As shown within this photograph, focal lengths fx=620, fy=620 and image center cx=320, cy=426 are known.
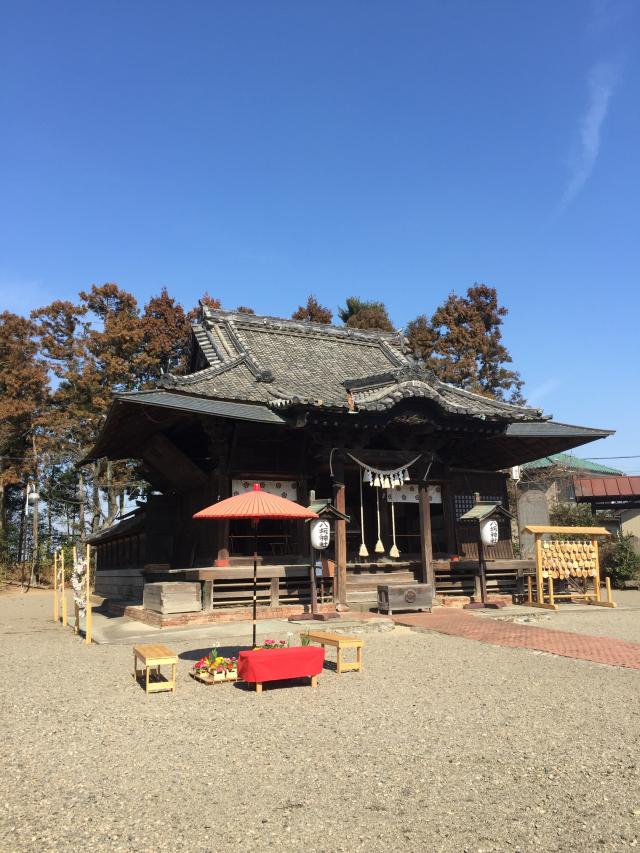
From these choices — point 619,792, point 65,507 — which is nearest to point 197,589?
point 619,792

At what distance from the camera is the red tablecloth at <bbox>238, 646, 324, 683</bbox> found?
713 cm

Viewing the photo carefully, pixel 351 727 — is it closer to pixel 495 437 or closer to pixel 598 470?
pixel 495 437

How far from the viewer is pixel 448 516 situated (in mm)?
16562

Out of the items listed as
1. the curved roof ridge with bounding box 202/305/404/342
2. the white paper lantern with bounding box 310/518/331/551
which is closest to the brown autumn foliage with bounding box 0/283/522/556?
the curved roof ridge with bounding box 202/305/404/342

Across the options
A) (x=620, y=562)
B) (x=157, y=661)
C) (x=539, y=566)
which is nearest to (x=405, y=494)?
(x=539, y=566)

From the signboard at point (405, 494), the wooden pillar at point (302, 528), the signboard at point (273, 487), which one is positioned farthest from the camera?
the signboard at point (405, 494)

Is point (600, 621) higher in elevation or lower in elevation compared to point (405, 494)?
lower

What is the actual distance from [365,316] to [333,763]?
37.4 metres

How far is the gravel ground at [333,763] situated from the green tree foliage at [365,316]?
3369cm

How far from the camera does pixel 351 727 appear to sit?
5707 mm

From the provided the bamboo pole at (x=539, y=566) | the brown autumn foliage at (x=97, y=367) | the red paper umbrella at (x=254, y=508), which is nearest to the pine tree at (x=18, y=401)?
the brown autumn foliage at (x=97, y=367)

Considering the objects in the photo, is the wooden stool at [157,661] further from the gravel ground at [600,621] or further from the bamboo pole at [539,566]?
the bamboo pole at [539,566]

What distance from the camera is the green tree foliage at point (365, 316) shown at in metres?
40.5

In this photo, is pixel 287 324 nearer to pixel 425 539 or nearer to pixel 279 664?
pixel 425 539
